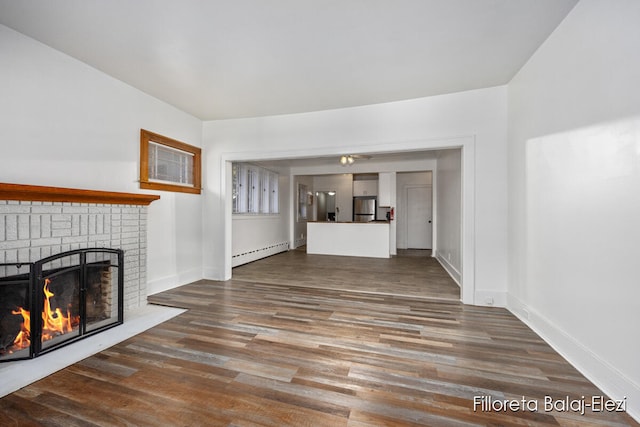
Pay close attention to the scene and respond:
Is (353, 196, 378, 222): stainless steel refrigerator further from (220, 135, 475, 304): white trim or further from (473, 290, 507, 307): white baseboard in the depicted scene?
(473, 290, 507, 307): white baseboard

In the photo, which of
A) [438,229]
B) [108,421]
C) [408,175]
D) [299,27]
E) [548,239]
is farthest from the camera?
[408,175]

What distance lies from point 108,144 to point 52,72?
2.52ft

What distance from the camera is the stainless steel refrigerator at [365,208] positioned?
389 inches

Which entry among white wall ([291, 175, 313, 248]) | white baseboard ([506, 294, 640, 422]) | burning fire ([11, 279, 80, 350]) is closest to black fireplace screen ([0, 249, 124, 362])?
burning fire ([11, 279, 80, 350])

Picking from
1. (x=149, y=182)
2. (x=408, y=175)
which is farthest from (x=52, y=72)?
(x=408, y=175)

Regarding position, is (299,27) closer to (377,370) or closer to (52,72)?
(52,72)

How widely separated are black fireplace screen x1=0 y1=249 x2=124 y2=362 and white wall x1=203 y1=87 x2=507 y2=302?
182 centimetres

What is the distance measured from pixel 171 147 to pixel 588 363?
5.00 meters

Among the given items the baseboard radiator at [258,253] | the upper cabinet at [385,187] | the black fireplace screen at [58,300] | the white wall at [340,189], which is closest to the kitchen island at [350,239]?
the upper cabinet at [385,187]

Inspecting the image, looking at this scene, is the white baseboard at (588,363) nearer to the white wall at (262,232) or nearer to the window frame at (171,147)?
the window frame at (171,147)

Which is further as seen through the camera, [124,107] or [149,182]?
[149,182]

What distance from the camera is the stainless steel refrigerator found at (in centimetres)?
989

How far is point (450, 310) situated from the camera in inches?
125

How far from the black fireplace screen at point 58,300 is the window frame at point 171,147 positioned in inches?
45.2
